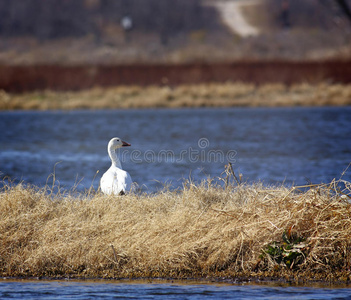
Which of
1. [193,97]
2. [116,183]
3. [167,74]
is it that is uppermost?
[167,74]

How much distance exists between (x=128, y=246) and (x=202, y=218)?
99 centimetres

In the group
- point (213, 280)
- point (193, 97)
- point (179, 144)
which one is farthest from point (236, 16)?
point (213, 280)

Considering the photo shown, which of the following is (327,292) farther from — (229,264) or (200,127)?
(200,127)

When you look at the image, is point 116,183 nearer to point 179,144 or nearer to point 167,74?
point 179,144

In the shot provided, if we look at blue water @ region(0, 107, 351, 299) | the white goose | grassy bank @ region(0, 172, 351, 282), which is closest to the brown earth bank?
blue water @ region(0, 107, 351, 299)

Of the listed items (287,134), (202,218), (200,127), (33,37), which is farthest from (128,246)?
(33,37)

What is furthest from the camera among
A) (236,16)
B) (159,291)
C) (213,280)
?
(236,16)

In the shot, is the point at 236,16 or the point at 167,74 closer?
the point at 167,74

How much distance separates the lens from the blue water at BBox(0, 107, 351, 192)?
15.5 meters

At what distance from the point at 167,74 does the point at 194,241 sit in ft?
111

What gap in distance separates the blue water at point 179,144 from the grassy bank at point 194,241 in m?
1.48

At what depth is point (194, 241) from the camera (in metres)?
7.50

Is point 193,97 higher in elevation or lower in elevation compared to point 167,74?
lower

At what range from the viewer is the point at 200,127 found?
29859 mm
